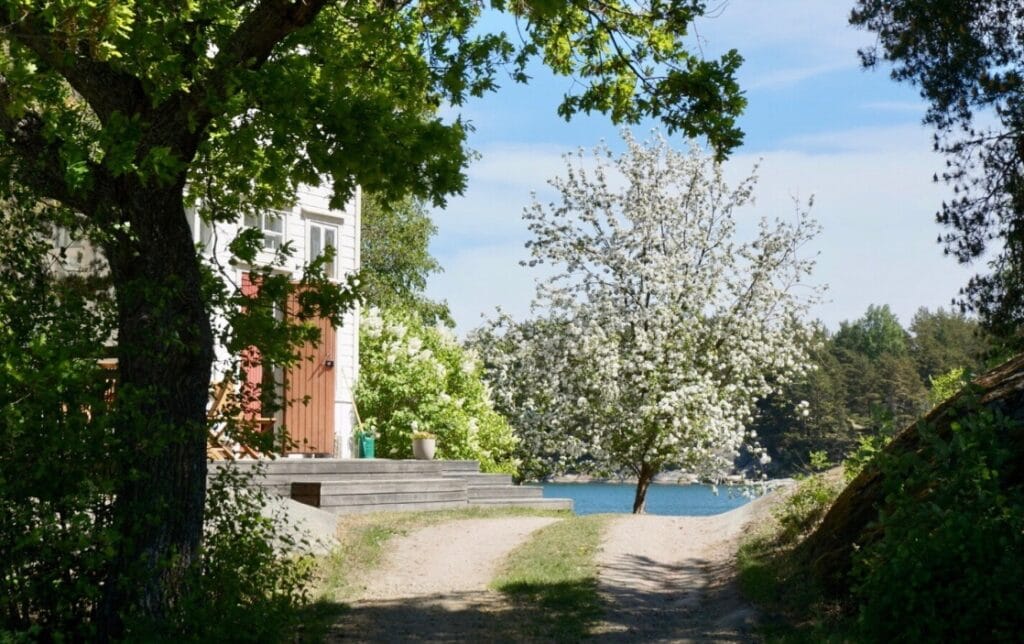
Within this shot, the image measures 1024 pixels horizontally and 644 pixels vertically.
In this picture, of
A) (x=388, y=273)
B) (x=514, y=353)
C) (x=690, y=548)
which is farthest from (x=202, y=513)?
(x=388, y=273)

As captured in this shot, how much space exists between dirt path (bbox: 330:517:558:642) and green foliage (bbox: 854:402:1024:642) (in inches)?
123

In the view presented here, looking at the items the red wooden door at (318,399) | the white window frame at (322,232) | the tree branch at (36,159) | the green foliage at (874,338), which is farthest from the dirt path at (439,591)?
the green foliage at (874,338)

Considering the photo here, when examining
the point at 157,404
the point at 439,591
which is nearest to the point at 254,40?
the point at 157,404

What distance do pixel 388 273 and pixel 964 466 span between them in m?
23.5

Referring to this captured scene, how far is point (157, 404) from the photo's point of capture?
6.93 metres

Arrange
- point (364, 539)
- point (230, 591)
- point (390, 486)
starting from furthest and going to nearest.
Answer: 1. point (390, 486)
2. point (364, 539)
3. point (230, 591)

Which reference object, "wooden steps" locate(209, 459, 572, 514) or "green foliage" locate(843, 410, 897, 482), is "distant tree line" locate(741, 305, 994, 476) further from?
"green foliage" locate(843, 410, 897, 482)

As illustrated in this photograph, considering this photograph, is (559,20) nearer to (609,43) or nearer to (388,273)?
(609,43)

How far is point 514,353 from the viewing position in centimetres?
1939

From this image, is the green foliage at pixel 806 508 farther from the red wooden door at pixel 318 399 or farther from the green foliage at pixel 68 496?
the red wooden door at pixel 318 399

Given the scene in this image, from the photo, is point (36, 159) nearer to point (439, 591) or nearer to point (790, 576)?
point (439, 591)

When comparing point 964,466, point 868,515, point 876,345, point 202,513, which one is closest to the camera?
point 964,466

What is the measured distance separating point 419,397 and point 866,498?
39.8 ft

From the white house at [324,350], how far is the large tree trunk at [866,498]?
31.4ft
